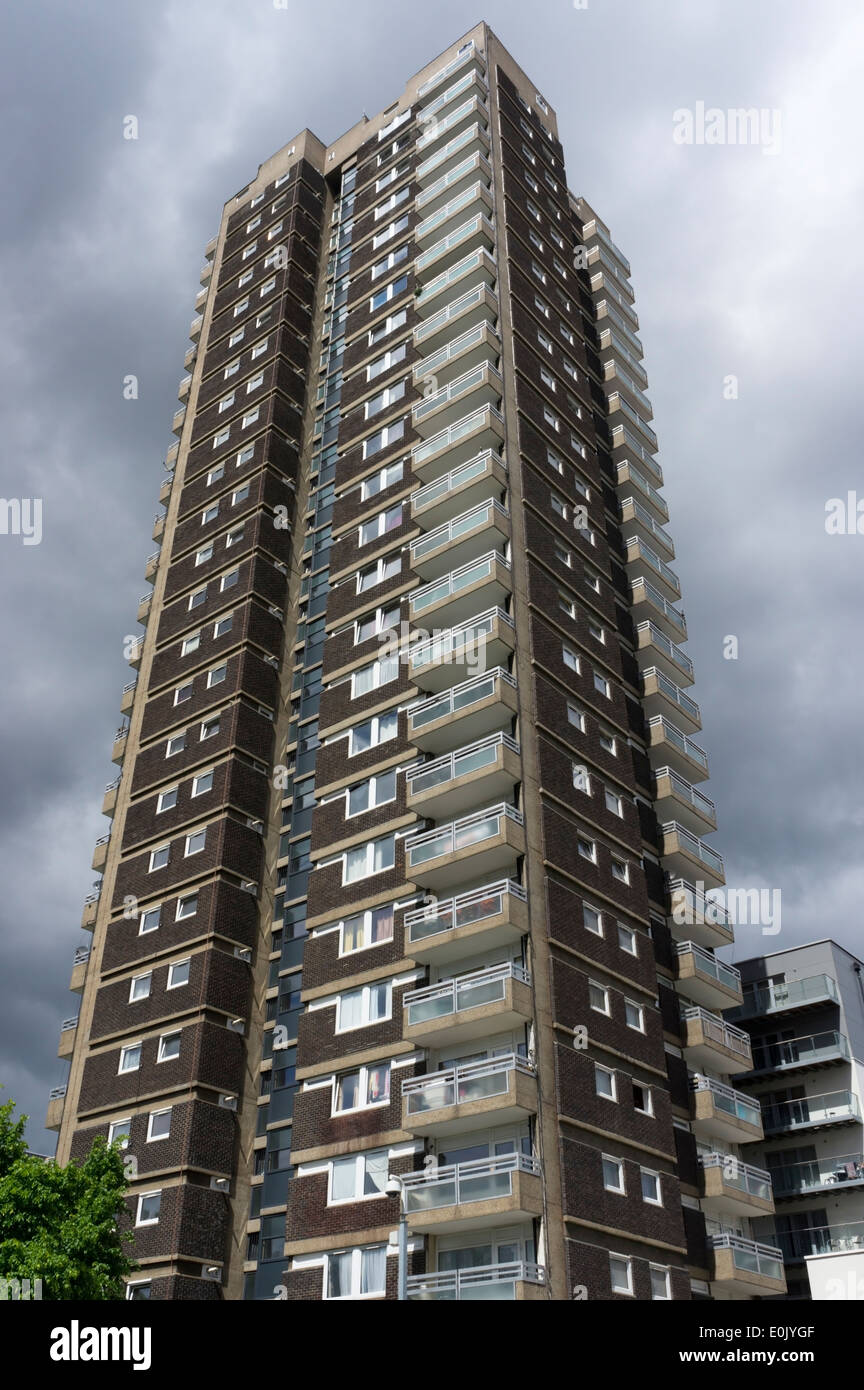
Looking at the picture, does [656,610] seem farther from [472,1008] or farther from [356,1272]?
[356,1272]

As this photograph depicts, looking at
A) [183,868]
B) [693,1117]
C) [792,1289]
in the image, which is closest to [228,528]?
[183,868]

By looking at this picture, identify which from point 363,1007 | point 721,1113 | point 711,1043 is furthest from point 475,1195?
point 711,1043

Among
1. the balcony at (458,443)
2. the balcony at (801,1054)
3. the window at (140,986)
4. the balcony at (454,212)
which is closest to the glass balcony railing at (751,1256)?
the balcony at (801,1054)

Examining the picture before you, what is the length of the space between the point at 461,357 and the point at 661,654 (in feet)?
43.7

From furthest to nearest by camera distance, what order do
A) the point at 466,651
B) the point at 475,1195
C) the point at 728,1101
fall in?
1. the point at 728,1101
2. the point at 466,651
3. the point at 475,1195

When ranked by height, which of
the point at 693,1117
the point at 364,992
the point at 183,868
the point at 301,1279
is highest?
the point at 183,868

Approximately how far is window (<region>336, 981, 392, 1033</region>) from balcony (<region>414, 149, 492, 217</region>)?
111ft

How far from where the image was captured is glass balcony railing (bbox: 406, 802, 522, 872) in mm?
30484

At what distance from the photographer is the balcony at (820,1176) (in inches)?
1746

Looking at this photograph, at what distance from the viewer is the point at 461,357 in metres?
43.1
